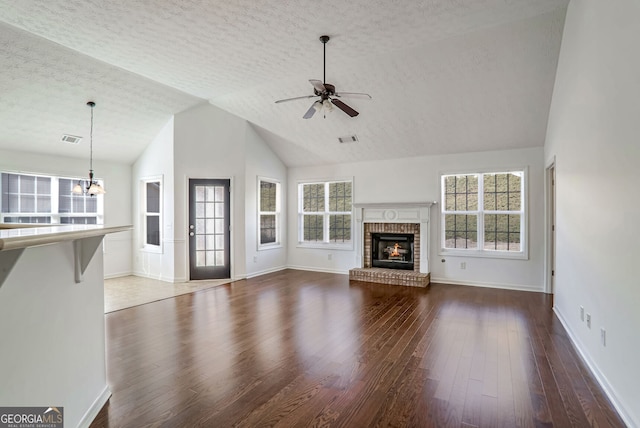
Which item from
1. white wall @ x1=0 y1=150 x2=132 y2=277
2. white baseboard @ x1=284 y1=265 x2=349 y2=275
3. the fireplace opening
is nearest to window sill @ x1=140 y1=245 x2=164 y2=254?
white wall @ x1=0 y1=150 x2=132 y2=277

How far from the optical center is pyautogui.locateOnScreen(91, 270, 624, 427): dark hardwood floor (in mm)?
2242

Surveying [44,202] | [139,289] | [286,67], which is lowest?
[139,289]

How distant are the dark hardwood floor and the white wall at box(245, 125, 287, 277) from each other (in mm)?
2174

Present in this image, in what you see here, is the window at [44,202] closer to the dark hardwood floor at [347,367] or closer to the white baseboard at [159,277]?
the white baseboard at [159,277]

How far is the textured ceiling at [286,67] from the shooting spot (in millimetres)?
3533

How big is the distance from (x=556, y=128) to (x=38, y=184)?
8635mm

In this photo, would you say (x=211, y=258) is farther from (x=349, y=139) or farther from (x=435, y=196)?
(x=435, y=196)

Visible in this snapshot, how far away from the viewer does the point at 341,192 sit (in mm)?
7742

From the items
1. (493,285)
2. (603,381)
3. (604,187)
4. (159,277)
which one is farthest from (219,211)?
(603,381)

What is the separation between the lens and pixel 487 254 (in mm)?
6152

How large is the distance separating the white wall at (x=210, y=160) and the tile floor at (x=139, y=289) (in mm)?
429

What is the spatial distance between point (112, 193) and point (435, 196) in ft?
22.2

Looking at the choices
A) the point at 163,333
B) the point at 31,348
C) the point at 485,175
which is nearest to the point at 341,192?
the point at 485,175

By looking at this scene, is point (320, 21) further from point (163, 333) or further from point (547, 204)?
point (547, 204)
